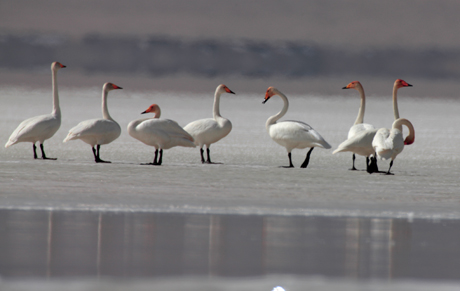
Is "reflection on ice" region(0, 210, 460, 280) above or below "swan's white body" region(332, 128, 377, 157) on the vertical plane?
below

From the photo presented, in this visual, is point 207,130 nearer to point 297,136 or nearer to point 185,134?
point 185,134

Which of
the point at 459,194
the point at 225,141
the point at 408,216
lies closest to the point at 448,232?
the point at 408,216

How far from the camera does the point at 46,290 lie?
298 cm

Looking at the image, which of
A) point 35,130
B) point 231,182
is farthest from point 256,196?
point 35,130

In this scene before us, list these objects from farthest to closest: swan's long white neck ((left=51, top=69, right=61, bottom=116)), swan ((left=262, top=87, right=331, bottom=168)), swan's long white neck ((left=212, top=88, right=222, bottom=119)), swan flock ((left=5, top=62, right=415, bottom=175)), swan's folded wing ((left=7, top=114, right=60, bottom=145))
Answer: swan's long white neck ((left=212, top=88, right=222, bottom=119)), swan's long white neck ((left=51, top=69, right=61, bottom=116)), swan's folded wing ((left=7, top=114, right=60, bottom=145)), swan ((left=262, top=87, right=331, bottom=168)), swan flock ((left=5, top=62, right=415, bottom=175))

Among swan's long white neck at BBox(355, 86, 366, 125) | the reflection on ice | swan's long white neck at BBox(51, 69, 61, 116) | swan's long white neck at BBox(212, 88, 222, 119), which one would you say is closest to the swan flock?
swan's long white neck at BBox(51, 69, 61, 116)

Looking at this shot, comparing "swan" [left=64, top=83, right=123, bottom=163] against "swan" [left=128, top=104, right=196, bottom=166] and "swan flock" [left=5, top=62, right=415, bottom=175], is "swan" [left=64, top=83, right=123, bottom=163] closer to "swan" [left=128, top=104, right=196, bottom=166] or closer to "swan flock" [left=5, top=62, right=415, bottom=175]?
"swan flock" [left=5, top=62, right=415, bottom=175]

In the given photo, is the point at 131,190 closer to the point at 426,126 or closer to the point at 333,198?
the point at 333,198

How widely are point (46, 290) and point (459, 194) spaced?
497 centimetres

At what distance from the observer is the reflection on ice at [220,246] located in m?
3.39

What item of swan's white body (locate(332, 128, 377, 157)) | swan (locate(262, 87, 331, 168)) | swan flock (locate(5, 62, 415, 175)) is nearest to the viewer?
swan's white body (locate(332, 128, 377, 157))

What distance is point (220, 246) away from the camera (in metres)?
3.94

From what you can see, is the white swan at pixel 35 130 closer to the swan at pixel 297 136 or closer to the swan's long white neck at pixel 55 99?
the swan's long white neck at pixel 55 99

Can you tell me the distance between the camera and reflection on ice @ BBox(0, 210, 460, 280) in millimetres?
3393
